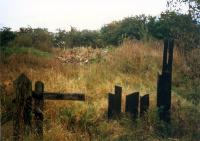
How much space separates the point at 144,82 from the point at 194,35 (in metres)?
3.40

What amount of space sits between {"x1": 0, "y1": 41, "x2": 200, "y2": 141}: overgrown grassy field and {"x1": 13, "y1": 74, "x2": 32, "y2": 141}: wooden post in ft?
1.60

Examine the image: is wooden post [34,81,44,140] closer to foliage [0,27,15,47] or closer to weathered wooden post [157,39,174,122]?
weathered wooden post [157,39,174,122]

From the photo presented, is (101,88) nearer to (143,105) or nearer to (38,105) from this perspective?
(143,105)

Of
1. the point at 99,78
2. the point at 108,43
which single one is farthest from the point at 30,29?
the point at 99,78

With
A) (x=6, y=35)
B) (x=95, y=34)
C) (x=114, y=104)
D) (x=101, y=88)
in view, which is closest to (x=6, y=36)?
(x=6, y=35)

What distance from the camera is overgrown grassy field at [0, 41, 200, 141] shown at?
9.55 metres

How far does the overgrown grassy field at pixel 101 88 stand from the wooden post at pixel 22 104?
0.49 meters

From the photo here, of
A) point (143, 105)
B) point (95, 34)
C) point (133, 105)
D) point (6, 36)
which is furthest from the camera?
point (95, 34)

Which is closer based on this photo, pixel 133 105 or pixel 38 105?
pixel 38 105

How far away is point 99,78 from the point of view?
569 inches

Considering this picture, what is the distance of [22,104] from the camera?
826 cm

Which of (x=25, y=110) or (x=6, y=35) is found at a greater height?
(x=6, y=35)

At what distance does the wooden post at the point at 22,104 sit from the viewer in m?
8.19

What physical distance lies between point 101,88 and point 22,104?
16.7ft
